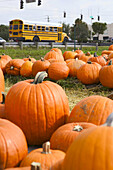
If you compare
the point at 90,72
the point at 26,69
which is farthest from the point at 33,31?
the point at 90,72

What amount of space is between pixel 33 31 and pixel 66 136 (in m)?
30.0

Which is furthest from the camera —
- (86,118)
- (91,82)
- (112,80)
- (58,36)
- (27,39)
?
(58,36)

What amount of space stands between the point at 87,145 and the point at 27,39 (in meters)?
30.6

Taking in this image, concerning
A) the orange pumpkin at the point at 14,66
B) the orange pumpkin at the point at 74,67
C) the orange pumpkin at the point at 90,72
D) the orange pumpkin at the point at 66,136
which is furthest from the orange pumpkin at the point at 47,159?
the orange pumpkin at the point at 14,66

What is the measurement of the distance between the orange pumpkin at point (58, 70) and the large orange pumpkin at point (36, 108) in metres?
4.23

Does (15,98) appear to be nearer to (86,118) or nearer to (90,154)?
(86,118)

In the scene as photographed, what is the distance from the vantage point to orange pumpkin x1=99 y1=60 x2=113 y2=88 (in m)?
6.50

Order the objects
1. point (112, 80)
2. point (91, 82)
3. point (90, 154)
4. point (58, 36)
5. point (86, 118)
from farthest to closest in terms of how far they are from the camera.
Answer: point (58, 36), point (91, 82), point (112, 80), point (86, 118), point (90, 154)

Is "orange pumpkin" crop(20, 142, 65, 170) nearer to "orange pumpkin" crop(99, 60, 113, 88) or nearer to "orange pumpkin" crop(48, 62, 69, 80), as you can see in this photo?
"orange pumpkin" crop(99, 60, 113, 88)

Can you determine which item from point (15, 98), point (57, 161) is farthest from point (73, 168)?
point (15, 98)

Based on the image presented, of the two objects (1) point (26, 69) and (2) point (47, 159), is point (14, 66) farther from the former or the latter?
(2) point (47, 159)

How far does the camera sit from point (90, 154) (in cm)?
168

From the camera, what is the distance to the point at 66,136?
2.57 m

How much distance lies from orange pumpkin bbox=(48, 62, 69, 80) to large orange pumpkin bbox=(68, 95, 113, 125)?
4.43 m
